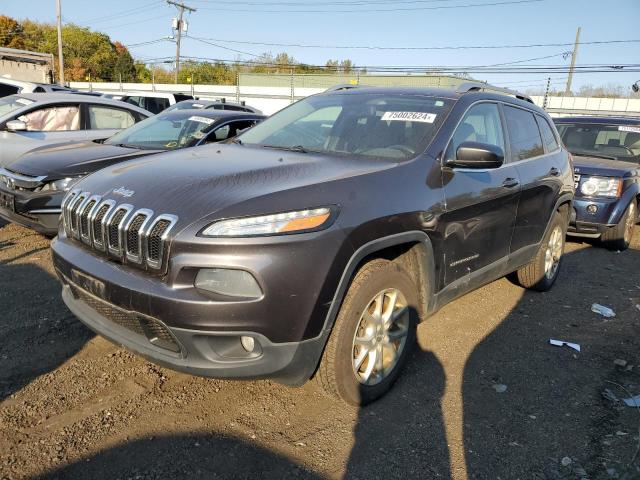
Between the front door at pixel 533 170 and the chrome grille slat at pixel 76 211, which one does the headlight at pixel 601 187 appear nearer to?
the front door at pixel 533 170

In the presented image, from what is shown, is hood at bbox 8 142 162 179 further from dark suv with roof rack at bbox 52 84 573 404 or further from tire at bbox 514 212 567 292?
tire at bbox 514 212 567 292

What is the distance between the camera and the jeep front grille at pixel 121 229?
2.36m

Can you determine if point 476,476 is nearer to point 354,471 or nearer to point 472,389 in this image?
point 354,471

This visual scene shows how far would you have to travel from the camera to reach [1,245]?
5.55 metres

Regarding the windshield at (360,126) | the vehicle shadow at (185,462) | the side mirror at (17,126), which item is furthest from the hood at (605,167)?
the side mirror at (17,126)

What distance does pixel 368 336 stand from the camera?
286 centimetres

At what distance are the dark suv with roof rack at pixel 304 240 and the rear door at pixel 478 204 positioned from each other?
15mm

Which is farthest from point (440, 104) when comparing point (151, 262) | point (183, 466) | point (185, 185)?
point (183, 466)

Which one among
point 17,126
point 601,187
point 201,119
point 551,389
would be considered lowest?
point 551,389

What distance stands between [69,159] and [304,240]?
12.6 feet

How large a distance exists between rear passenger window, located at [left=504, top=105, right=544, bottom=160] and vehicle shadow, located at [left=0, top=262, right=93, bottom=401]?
11.9 feet

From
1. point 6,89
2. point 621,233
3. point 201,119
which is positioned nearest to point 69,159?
point 201,119

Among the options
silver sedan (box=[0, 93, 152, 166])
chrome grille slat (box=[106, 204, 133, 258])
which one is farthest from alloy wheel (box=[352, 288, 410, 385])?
silver sedan (box=[0, 93, 152, 166])

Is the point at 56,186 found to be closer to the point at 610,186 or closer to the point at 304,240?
the point at 304,240
